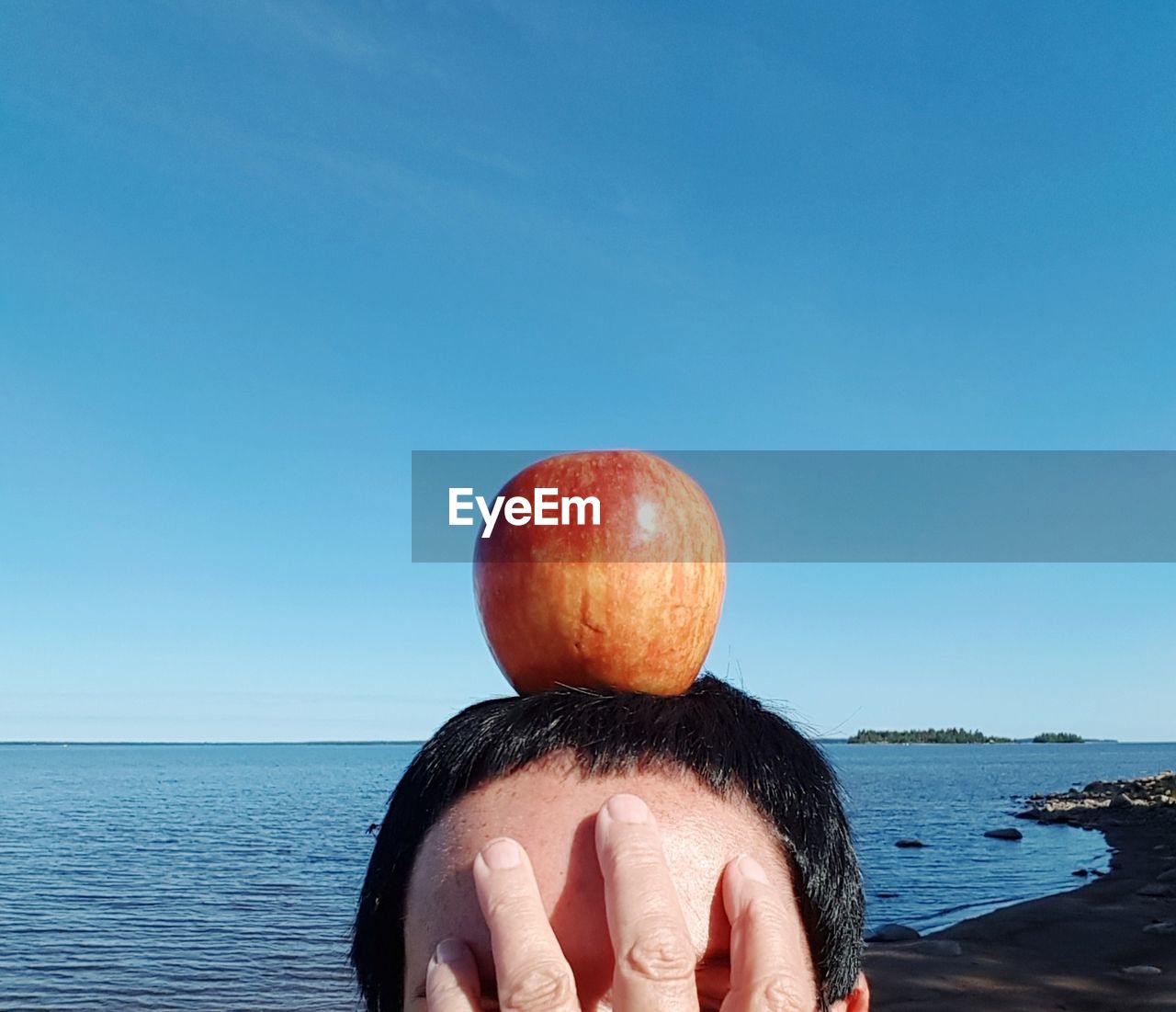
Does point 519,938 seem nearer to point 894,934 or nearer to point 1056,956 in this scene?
point 1056,956

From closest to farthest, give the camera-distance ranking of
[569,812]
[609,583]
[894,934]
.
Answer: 1. [569,812]
2. [609,583]
3. [894,934]

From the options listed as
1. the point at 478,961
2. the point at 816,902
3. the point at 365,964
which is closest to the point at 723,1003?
the point at 478,961

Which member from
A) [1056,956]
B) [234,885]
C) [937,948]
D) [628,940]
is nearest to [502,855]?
[628,940]

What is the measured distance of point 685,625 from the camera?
2254 mm

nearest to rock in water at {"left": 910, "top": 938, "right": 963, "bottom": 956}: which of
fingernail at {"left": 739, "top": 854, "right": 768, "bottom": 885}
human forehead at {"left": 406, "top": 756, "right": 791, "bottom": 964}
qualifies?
human forehead at {"left": 406, "top": 756, "right": 791, "bottom": 964}

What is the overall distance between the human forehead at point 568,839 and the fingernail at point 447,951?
6cm

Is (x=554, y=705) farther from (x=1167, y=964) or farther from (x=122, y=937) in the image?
(x=122, y=937)

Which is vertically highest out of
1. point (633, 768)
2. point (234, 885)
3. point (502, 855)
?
point (633, 768)

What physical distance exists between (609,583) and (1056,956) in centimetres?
2159

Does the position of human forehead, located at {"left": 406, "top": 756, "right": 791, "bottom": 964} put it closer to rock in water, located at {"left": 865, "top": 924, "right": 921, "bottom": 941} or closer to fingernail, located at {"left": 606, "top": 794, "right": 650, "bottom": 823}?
fingernail, located at {"left": 606, "top": 794, "right": 650, "bottom": 823}

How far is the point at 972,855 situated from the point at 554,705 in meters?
39.9

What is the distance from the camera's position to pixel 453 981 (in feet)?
5.40

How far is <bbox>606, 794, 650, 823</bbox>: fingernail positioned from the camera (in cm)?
174

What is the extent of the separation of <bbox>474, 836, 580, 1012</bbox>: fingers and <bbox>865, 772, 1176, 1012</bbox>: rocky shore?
54.2ft
